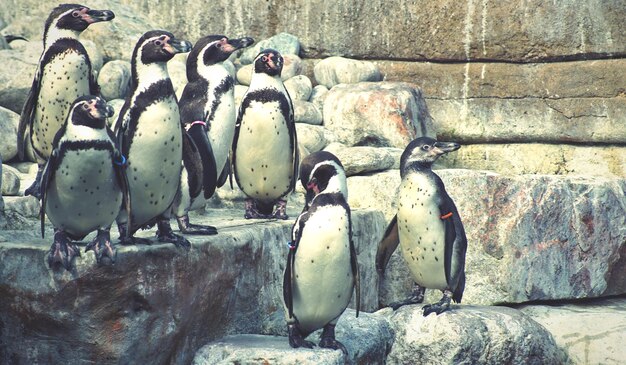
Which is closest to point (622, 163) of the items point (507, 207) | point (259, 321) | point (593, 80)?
point (593, 80)

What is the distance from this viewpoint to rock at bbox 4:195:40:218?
7.30m

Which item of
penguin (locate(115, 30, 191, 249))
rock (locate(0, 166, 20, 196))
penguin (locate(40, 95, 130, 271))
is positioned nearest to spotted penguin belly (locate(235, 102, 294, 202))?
penguin (locate(115, 30, 191, 249))

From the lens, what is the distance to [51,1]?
447 inches

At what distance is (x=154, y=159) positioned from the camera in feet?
19.2

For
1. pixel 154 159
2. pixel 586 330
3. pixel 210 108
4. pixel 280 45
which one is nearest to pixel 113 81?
pixel 280 45

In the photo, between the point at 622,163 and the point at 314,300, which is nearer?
the point at 314,300

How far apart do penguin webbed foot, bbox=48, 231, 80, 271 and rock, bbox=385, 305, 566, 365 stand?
2496mm

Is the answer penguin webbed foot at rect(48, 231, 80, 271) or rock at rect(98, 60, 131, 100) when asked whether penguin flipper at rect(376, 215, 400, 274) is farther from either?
rock at rect(98, 60, 131, 100)

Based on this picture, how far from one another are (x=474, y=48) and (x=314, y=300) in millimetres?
5953

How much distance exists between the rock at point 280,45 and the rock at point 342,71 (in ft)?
1.16

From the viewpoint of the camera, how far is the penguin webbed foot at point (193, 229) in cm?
657

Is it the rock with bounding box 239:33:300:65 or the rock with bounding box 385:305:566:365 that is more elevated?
the rock with bounding box 239:33:300:65

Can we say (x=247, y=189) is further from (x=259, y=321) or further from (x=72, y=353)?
(x=72, y=353)

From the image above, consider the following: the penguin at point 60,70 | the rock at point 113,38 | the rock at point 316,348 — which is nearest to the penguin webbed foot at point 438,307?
the rock at point 316,348
